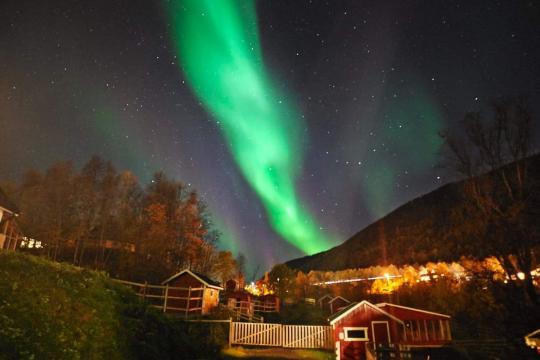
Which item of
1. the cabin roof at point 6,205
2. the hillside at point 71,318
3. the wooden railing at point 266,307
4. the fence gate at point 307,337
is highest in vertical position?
the cabin roof at point 6,205

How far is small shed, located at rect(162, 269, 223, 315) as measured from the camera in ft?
109

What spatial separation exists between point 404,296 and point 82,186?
55408mm

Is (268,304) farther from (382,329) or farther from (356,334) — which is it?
(356,334)

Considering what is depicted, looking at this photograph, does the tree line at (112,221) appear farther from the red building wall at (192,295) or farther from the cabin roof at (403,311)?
the cabin roof at (403,311)

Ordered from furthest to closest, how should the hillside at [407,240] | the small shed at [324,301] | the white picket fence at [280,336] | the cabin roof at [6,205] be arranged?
the hillside at [407,240]
the small shed at [324,301]
the cabin roof at [6,205]
the white picket fence at [280,336]

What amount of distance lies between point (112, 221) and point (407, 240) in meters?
98.8

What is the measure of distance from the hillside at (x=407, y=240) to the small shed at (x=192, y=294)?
138 ft

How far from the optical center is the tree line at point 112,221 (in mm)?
42938

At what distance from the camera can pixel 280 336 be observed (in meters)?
27.0

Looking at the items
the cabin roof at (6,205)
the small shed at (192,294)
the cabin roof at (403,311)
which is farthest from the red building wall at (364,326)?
the cabin roof at (6,205)

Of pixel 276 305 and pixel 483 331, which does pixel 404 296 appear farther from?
pixel 276 305

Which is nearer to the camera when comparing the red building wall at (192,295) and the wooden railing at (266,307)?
the red building wall at (192,295)

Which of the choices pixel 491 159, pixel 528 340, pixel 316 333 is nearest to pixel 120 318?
pixel 316 333

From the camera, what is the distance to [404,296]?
2311 inches
